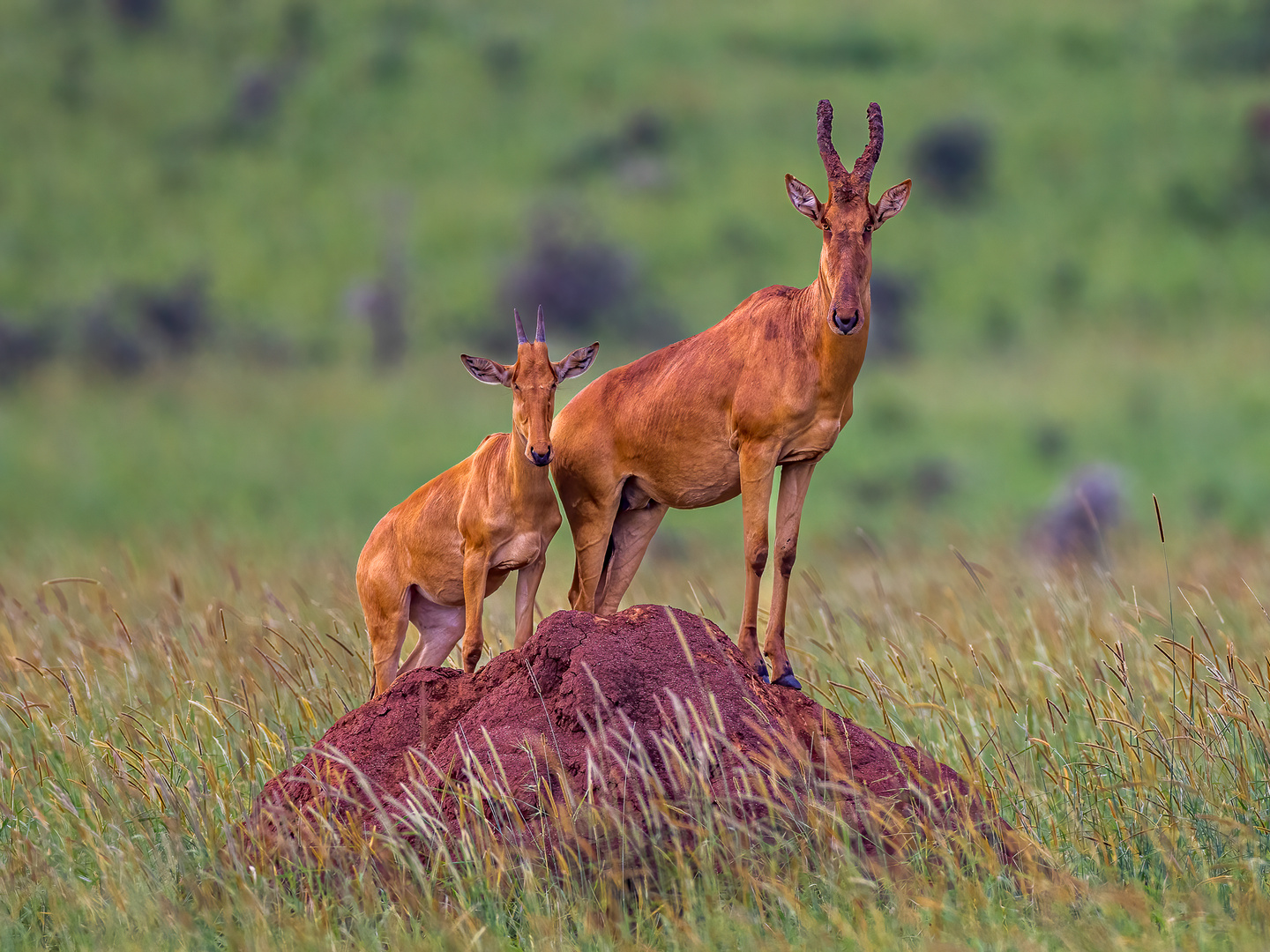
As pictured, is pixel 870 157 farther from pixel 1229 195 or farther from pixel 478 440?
pixel 1229 195

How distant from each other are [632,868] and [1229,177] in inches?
1709

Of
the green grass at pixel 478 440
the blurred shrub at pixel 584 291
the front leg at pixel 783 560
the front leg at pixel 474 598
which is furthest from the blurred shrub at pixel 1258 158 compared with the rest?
the front leg at pixel 474 598

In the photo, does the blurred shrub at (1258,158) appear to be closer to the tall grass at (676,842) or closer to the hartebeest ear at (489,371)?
the tall grass at (676,842)

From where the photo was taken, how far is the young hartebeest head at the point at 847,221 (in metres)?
5.71

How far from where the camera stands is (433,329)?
122ft

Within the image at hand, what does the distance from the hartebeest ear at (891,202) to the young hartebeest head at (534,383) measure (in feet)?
4.45

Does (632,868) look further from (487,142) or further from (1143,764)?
(487,142)

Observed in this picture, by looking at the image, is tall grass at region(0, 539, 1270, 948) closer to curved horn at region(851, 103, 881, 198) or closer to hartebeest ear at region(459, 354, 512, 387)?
hartebeest ear at region(459, 354, 512, 387)

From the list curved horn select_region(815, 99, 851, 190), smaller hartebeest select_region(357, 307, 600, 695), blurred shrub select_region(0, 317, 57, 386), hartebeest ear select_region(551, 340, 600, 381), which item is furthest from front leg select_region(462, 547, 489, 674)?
blurred shrub select_region(0, 317, 57, 386)

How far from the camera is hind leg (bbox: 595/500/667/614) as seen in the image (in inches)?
265

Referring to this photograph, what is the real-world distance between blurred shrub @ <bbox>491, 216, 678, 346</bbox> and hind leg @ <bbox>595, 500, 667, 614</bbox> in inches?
1171

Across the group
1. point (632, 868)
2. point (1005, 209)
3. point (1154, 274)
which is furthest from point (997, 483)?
point (632, 868)

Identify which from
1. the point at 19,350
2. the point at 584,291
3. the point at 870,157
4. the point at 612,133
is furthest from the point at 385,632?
the point at 612,133

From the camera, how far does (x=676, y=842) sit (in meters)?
5.26
